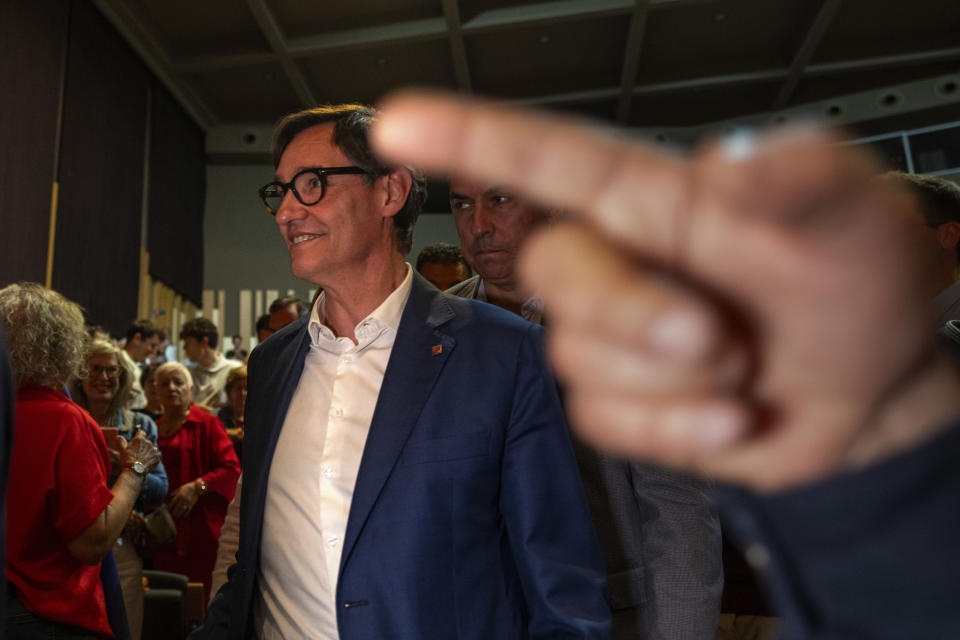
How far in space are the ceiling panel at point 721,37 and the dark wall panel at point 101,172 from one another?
5.76m

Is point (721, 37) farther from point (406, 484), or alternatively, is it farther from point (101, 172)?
point (406, 484)

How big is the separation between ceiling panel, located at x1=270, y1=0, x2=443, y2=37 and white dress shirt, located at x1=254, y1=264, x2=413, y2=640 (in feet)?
24.0

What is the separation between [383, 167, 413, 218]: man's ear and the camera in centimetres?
198

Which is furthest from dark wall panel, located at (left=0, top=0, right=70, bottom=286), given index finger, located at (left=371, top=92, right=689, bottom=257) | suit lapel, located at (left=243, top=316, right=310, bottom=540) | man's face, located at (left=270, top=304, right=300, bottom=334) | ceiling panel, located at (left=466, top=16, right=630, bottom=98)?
index finger, located at (left=371, top=92, right=689, bottom=257)

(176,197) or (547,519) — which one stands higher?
(176,197)

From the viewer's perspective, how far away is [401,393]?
1536 millimetres

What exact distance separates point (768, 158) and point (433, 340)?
1291 mm

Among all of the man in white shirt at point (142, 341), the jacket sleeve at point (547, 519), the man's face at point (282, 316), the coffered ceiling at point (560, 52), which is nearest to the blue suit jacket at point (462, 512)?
the jacket sleeve at point (547, 519)

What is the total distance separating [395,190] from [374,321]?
44cm

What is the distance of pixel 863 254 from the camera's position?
38 cm

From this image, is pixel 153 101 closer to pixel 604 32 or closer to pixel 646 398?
pixel 604 32

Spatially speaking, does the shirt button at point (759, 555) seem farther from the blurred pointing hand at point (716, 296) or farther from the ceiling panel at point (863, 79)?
the ceiling panel at point (863, 79)

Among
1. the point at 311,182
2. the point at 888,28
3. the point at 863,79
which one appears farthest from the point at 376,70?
the point at 311,182

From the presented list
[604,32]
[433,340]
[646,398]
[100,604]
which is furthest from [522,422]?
[604,32]
